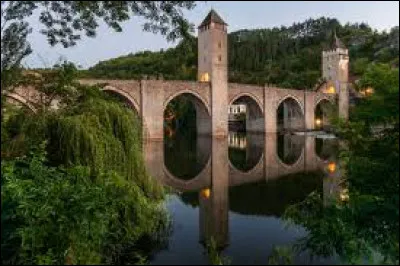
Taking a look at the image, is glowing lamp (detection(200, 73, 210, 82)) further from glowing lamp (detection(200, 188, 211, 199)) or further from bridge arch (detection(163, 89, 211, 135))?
glowing lamp (detection(200, 188, 211, 199))

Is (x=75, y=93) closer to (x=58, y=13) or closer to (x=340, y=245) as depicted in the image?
(x=58, y=13)

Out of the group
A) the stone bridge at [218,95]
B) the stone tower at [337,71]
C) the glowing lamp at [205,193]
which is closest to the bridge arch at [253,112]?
the stone bridge at [218,95]

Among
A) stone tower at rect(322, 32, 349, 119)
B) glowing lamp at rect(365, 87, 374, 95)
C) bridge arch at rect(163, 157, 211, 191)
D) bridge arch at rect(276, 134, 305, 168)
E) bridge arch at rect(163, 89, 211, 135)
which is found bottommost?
bridge arch at rect(163, 157, 211, 191)

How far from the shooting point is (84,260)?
239 inches

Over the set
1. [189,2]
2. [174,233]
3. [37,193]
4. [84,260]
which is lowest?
[174,233]

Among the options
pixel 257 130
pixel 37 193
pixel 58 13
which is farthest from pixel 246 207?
pixel 257 130

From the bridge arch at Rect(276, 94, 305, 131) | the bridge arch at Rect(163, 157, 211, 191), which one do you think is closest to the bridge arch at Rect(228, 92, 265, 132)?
the bridge arch at Rect(276, 94, 305, 131)

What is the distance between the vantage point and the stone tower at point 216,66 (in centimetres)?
4909

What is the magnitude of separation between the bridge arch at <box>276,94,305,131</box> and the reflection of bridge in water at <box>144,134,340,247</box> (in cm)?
2026

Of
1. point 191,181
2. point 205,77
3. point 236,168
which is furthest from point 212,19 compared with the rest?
point 191,181

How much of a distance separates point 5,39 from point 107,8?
1.74m

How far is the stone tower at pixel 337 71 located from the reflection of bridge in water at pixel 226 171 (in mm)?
27920

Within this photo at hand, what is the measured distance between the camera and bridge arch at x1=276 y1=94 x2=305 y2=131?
6038 centimetres

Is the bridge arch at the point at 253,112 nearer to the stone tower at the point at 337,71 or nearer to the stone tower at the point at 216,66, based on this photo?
the stone tower at the point at 216,66
